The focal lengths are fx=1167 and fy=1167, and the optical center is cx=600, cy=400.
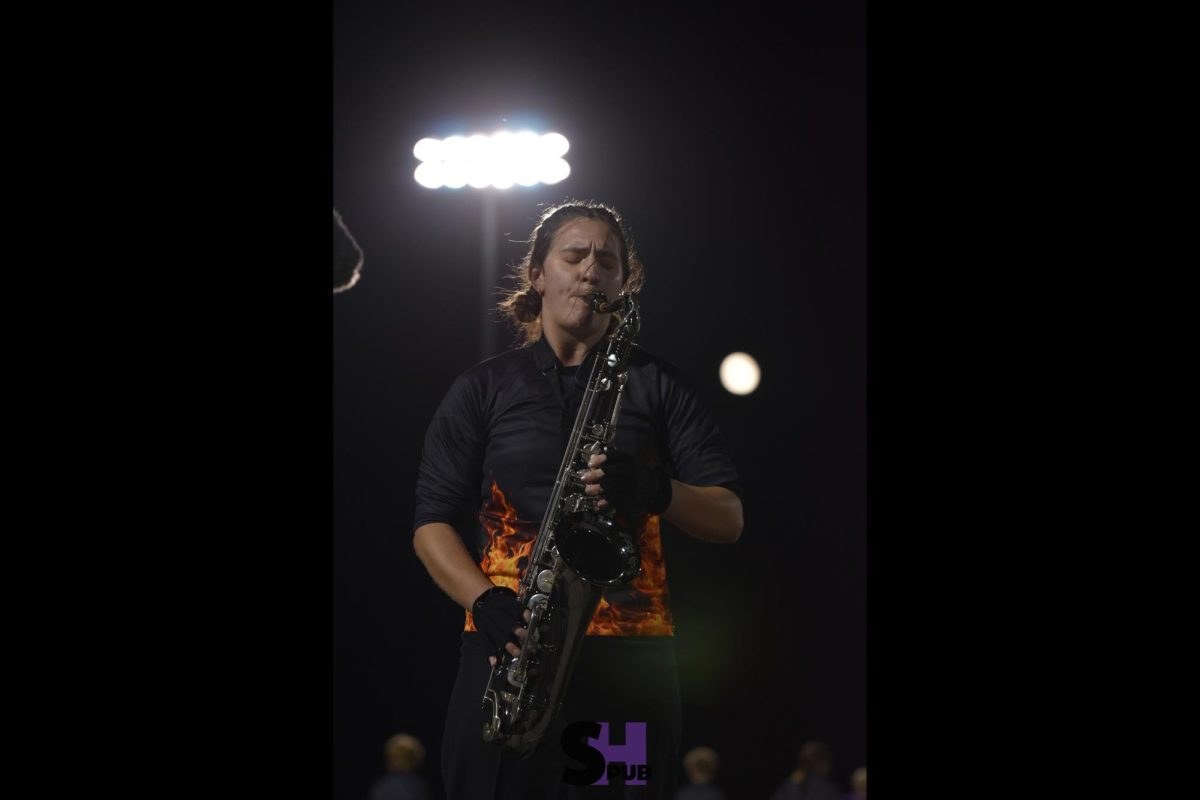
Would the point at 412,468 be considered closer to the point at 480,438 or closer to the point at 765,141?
the point at 480,438

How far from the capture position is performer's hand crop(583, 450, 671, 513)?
154 inches

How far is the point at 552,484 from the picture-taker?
4.04 m

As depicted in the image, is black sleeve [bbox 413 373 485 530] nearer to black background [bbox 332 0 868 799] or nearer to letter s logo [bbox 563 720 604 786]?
black background [bbox 332 0 868 799]

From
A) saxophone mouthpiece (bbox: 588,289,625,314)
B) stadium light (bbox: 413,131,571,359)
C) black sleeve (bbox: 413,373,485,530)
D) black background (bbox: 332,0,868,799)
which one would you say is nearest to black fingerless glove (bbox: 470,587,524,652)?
black background (bbox: 332,0,868,799)

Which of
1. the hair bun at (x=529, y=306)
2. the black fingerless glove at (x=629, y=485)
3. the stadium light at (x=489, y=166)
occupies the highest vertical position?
the stadium light at (x=489, y=166)

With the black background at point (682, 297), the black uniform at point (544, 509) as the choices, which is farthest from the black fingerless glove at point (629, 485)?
the black background at point (682, 297)

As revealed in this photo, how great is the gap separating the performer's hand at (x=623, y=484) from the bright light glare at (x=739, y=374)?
0.52 m

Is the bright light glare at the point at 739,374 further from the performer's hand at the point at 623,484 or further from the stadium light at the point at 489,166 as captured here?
the stadium light at the point at 489,166

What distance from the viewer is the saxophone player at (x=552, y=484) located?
3.96 meters

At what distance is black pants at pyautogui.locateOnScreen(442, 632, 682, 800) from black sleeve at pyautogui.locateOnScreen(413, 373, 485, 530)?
17.7 inches

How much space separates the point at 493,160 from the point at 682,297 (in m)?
0.88

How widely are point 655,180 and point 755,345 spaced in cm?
71

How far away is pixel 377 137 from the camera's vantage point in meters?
4.37

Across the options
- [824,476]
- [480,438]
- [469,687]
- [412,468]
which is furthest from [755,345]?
[469,687]
